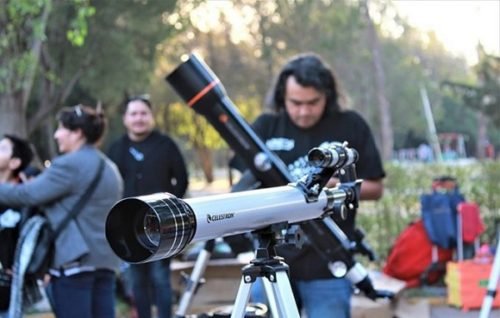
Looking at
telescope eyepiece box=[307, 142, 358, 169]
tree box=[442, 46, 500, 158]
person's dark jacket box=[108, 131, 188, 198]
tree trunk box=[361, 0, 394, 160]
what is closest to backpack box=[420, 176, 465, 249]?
person's dark jacket box=[108, 131, 188, 198]

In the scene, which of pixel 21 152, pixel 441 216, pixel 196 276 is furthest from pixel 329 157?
pixel 441 216

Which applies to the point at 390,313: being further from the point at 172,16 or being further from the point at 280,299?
the point at 172,16

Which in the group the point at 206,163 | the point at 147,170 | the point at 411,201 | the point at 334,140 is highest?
the point at 334,140

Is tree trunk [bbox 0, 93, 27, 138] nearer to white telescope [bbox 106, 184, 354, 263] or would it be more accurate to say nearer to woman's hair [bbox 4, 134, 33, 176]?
woman's hair [bbox 4, 134, 33, 176]

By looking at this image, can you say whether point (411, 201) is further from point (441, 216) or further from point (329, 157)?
point (329, 157)

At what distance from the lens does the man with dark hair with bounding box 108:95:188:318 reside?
489cm

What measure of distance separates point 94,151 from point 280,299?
2166 millimetres

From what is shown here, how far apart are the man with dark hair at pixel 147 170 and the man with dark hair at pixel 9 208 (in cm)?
134

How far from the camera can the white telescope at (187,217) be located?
1.41 m

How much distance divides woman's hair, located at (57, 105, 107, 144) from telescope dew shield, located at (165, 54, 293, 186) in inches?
45.1

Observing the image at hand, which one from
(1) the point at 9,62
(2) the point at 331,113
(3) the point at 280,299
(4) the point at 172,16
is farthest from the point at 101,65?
(3) the point at 280,299

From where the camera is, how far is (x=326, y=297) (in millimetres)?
2723

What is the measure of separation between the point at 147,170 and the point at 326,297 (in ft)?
8.62

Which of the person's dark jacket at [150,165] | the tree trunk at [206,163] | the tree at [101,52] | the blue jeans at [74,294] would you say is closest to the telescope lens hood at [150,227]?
the blue jeans at [74,294]
